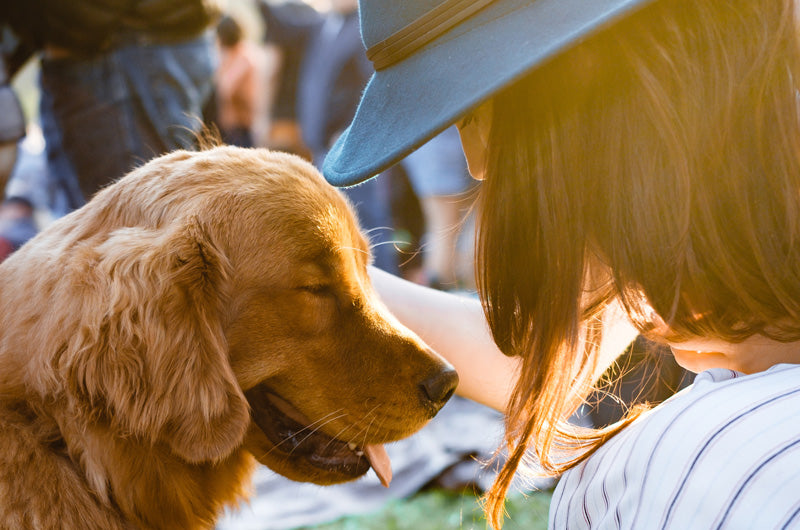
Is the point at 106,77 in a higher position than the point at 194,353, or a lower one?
higher

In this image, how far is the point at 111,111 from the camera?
12.0 feet

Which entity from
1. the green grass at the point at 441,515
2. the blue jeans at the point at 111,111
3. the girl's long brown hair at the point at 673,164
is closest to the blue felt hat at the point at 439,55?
the girl's long brown hair at the point at 673,164

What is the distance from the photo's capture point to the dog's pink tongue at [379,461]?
2.26 meters

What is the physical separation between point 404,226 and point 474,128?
20.1ft

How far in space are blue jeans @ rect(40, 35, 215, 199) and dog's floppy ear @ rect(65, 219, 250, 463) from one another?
1.80 m

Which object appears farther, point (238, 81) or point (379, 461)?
point (238, 81)

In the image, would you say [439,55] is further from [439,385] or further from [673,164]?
[439,385]

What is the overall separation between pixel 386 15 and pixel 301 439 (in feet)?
4.15

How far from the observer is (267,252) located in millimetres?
2113

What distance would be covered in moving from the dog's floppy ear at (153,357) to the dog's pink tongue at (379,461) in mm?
508

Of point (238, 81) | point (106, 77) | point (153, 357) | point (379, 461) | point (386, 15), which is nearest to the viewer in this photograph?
point (386, 15)

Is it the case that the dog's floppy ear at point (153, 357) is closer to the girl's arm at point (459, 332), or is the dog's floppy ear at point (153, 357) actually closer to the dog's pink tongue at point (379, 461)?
the dog's pink tongue at point (379, 461)

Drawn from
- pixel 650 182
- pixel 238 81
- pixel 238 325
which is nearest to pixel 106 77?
pixel 238 325

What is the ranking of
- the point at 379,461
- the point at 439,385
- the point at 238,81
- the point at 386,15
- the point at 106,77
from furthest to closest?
the point at 238,81, the point at 106,77, the point at 379,461, the point at 439,385, the point at 386,15
